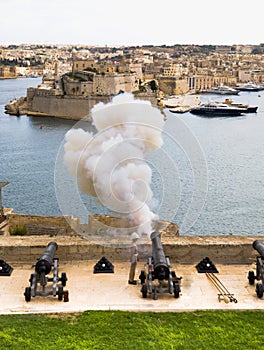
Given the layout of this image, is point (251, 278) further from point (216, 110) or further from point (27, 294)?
point (216, 110)

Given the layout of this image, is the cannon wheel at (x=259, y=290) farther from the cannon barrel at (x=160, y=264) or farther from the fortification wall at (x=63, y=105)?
the fortification wall at (x=63, y=105)

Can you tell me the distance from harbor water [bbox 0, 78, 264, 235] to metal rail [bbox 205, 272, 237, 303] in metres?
1.48

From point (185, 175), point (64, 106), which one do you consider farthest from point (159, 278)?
point (64, 106)

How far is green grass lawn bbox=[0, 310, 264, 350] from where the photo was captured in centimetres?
389

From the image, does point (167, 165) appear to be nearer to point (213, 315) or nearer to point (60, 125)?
point (213, 315)

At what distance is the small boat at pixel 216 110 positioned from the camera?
146 ft

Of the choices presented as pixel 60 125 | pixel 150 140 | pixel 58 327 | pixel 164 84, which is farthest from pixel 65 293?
pixel 164 84

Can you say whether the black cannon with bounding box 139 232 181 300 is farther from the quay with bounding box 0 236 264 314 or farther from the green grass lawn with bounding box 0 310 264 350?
the green grass lawn with bounding box 0 310 264 350

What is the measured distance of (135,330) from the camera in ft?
13.5

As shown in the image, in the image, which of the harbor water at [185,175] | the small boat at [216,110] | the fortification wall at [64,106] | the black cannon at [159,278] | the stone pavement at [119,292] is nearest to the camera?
the stone pavement at [119,292]

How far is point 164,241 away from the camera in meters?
5.69

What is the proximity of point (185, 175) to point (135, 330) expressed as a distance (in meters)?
15.4

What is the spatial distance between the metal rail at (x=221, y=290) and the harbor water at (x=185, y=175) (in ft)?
4.85

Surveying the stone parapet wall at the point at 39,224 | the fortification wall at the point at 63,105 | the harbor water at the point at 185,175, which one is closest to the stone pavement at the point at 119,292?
the harbor water at the point at 185,175
